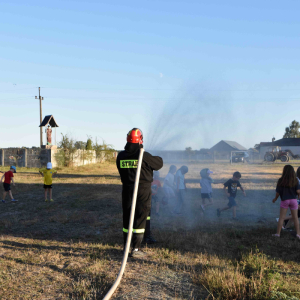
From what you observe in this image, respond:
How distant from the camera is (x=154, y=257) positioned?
4934mm

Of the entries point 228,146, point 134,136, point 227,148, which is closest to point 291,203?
point 134,136

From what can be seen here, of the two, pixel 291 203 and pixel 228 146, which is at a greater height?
pixel 228 146

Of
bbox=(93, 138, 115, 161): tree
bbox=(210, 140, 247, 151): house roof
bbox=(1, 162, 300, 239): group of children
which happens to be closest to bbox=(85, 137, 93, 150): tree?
bbox=(93, 138, 115, 161): tree

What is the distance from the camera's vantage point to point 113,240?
593cm

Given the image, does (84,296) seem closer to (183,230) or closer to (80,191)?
(183,230)

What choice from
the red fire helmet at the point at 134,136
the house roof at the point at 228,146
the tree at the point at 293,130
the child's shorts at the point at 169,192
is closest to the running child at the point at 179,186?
the child's shorts at the point at 169,192

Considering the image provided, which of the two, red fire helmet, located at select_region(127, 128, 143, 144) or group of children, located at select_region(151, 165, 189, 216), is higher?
red fire helmet, located at select_region(127, 128, 143, 144)

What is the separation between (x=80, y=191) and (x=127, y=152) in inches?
367

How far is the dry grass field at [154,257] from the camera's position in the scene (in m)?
3.68

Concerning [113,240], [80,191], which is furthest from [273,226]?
[80,191]

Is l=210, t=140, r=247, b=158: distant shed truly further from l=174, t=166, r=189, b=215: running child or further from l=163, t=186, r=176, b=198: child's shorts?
l=174, t=166, r=189, b=215: running child

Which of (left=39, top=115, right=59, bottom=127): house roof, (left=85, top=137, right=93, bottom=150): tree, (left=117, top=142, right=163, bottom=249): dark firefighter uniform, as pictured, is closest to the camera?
(left=117, top=142, right=163, bottom=249): dark firefighter uniform

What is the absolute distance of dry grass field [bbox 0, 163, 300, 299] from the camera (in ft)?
12.1

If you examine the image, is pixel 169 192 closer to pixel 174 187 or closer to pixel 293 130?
pixel 174 187
